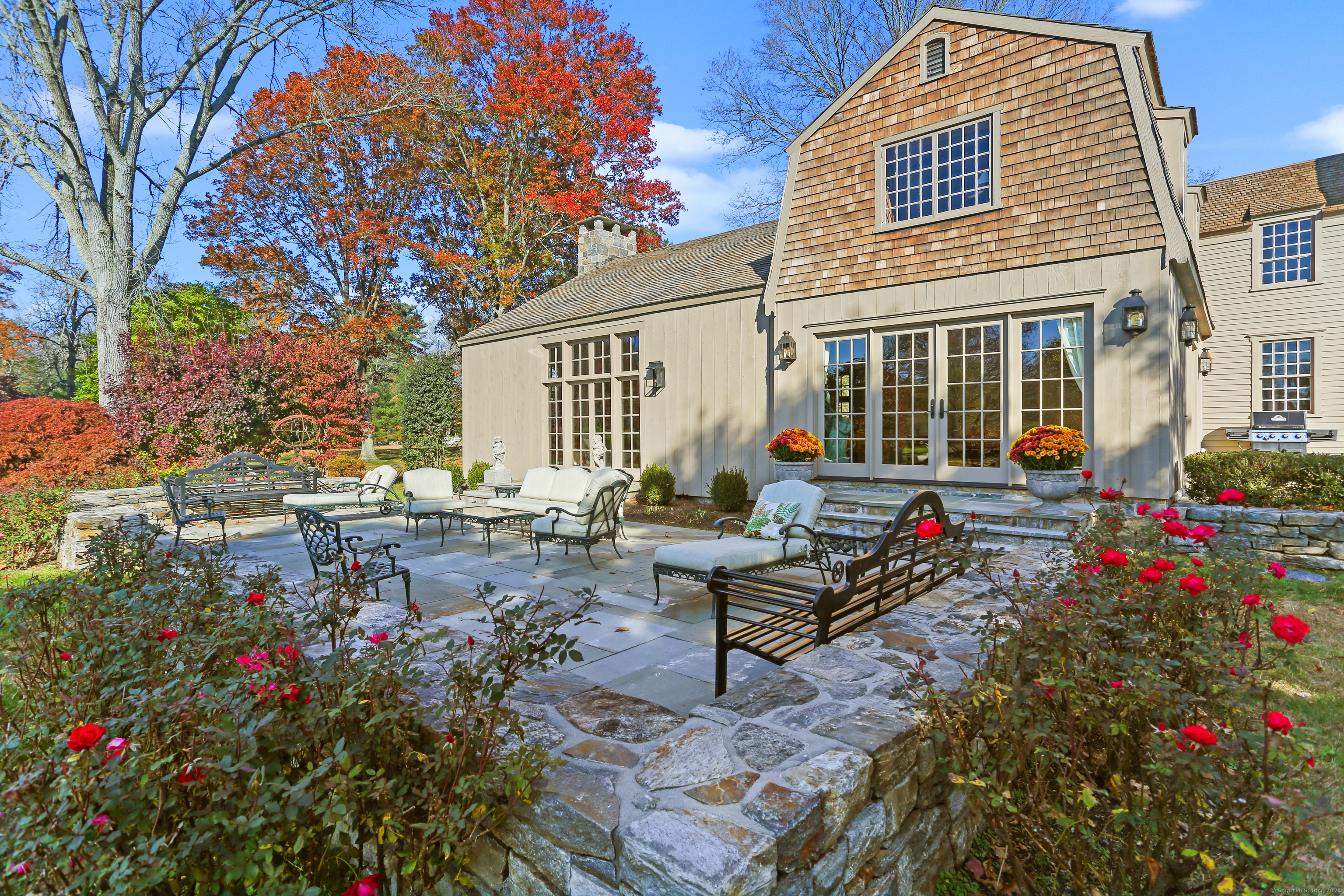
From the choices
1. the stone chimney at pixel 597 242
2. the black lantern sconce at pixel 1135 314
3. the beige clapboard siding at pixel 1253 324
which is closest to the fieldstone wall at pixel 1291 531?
the black lantern sconce at pixel 1135 314

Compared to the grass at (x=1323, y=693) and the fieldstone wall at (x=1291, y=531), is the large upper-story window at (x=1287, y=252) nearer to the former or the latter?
the fieldstone wall at (x=1291, y=531)

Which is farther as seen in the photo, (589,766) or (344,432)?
(344,432)

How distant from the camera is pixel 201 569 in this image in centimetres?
385

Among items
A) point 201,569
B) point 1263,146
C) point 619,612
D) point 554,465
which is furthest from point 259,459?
point 1263,146

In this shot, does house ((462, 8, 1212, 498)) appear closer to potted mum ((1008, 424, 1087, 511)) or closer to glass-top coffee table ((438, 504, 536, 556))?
potted mum ((1008, 424, 1087, 511))

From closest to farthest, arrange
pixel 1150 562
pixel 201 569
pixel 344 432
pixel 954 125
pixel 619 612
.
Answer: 1. pixel 1150 562
2. pixel 201 569
3. pixel 619 612
4. pixel 954 125
5. pixel 344 432

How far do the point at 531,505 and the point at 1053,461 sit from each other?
6080 millimetres

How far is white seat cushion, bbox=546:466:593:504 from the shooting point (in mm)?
8414

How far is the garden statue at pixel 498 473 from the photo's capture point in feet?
41.9

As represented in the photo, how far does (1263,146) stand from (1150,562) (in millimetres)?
24030

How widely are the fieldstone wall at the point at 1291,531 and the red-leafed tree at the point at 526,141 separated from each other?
693 inches

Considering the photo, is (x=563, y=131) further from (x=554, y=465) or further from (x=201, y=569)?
(x=201, y=569)

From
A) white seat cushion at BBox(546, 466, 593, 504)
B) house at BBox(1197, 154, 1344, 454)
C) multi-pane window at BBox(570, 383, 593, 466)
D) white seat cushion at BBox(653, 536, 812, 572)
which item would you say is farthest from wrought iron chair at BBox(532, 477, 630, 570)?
house at BBox(1197, 154, 1344, 454)

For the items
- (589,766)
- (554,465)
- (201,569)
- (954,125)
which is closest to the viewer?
(589,766)
